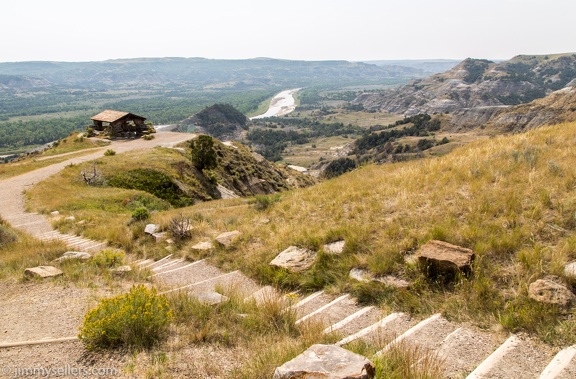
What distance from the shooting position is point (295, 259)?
854 cm

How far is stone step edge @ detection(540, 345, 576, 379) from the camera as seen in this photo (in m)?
3.98

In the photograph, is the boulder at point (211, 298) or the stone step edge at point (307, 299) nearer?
the boulder at point (211, 298)

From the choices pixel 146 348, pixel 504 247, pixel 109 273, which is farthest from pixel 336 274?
pixel 109 273

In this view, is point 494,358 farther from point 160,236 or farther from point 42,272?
point 160,236

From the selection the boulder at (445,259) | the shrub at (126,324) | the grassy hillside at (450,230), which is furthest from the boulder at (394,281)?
the shrub at (126,324)

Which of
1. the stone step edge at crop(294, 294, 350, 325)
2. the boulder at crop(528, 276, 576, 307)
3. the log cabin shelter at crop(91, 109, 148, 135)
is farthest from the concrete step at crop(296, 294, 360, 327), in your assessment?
the log cabin shelter at crop(91, 109, 148, 135)

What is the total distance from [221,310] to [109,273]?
13.0 ft

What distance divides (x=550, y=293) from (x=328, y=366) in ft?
11.6

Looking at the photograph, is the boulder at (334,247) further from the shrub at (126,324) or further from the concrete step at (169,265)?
the concrete step at (169,265)

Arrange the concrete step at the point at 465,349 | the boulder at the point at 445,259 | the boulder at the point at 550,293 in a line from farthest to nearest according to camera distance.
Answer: the boulder at the point at 445,259 → the boulder at the point at 550,293 → the concrete step at the point at 465,349

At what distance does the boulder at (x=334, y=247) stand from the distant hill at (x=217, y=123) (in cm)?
15984

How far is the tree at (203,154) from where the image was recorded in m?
38.2

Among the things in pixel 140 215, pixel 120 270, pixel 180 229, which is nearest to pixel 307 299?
pixel 120 270

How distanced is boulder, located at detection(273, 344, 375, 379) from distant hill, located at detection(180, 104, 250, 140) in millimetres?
163990
